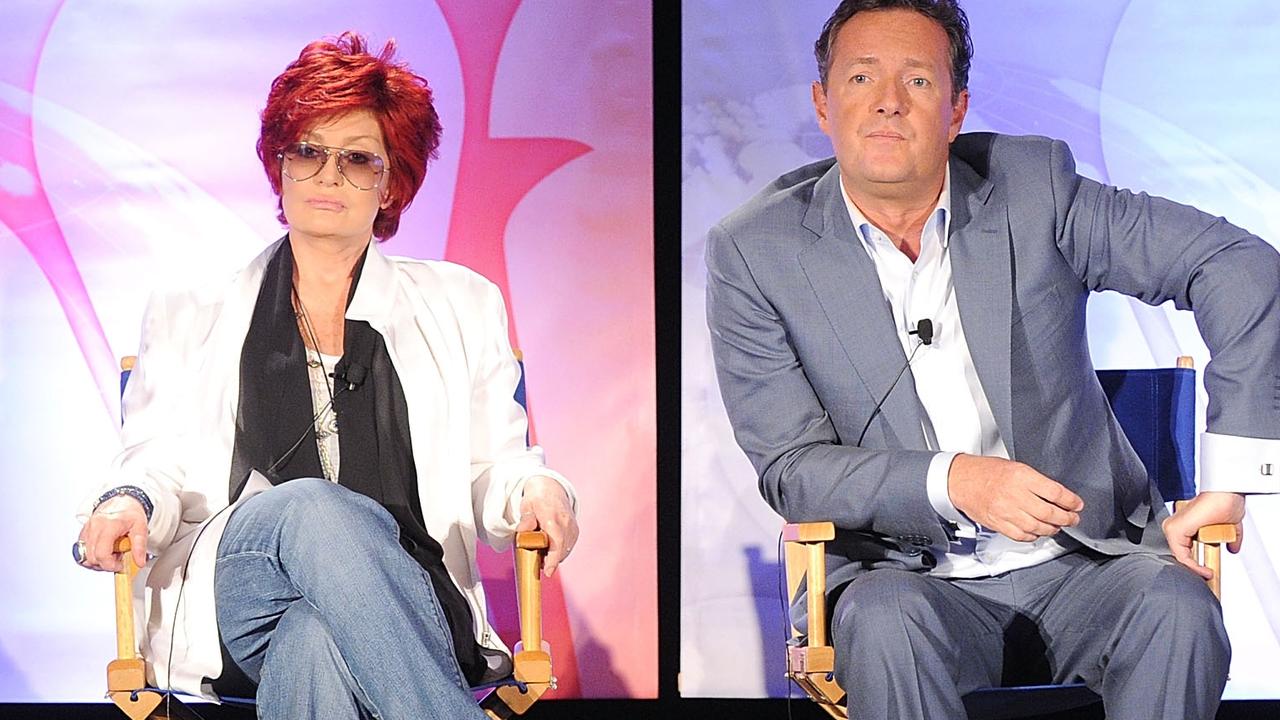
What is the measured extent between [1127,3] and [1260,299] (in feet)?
6.02

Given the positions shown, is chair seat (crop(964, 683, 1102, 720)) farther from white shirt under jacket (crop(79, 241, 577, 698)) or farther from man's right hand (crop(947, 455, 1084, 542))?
white shirt under jacket (crop(79, 241, 577, 698))

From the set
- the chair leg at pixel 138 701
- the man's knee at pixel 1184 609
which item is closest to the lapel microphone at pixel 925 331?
the man's knee at pixel 1184 609

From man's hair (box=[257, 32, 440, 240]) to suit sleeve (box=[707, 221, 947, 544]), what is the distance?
71cm

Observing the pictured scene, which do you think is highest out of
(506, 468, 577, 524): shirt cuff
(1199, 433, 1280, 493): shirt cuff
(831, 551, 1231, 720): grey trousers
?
(1199, 433, 1280, 493): shirt cuff

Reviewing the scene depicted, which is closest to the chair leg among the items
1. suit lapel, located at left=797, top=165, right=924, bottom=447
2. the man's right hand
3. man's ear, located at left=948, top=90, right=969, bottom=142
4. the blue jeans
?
the blue jeans

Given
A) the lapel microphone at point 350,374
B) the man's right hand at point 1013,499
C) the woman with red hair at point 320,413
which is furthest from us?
the lapel microphone at point 350,374

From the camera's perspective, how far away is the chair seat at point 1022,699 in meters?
2.53

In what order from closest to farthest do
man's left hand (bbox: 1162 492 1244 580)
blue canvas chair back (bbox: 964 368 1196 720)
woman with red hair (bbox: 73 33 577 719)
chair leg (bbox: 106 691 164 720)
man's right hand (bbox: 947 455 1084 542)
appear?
man's right hand (bbox: 947 455 1084 542), man's left hand (bbox: 1162 492 1244 580), woman with red hair (bbox: 73 33 577 719), chair leg (bbox: 106 691 164 720), blue canvas chair back (bbox: 964 368 1196 720)

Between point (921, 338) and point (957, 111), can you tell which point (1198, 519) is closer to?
point (921, 338)

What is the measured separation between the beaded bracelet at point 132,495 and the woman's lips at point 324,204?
0.70 meters

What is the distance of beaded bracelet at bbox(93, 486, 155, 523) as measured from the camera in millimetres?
2639

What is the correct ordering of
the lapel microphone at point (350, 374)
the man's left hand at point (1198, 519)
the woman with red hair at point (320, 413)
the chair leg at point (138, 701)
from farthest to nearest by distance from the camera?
the lapel microphone at point (350, 374) → the chair leg at point (138, 701) → the woman with red hair at point (320, 413) → the man's left hand at point (1198, 519)

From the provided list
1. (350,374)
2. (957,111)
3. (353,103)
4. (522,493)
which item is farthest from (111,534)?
(957,111)

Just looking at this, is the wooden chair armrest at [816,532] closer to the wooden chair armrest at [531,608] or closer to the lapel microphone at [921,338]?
the lapel microphone at [921,338]
